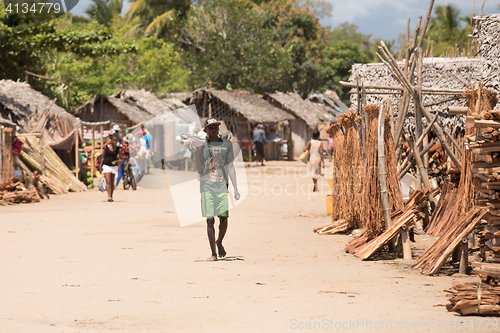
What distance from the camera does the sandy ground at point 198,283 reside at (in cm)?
495

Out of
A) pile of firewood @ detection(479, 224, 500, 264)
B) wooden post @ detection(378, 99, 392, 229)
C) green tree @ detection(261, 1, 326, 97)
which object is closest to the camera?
pile of firewood @ detection(479, 224, 500, 264)

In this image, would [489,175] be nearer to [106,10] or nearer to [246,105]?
[246,105]

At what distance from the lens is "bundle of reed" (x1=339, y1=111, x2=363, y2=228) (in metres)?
9.86

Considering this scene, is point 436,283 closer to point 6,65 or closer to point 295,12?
point 6,65

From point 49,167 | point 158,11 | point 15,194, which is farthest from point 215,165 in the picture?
point 158,11

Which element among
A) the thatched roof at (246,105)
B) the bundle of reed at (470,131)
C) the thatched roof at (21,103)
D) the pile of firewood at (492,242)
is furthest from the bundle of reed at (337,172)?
the thatched roof at (246,105)

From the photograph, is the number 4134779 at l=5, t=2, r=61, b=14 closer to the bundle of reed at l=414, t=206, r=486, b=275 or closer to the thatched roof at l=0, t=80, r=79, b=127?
the thatched roof at l=0, t=80, r=79, b=127

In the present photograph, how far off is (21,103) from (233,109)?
13.4 meters

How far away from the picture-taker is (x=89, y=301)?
18.6ft

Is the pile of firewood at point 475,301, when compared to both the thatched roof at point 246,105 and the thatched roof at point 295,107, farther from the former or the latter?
the thatched roof at point 295,107

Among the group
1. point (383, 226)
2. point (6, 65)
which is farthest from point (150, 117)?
point (383, 226)

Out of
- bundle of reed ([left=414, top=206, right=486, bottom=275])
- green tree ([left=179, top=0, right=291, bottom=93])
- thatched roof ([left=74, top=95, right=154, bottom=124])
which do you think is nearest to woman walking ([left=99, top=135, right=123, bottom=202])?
bundle of reed ([left=414, top=206, right=486, bottom=275])

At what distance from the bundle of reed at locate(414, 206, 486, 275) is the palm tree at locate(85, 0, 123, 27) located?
49028 mm

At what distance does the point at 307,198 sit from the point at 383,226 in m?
8.34
